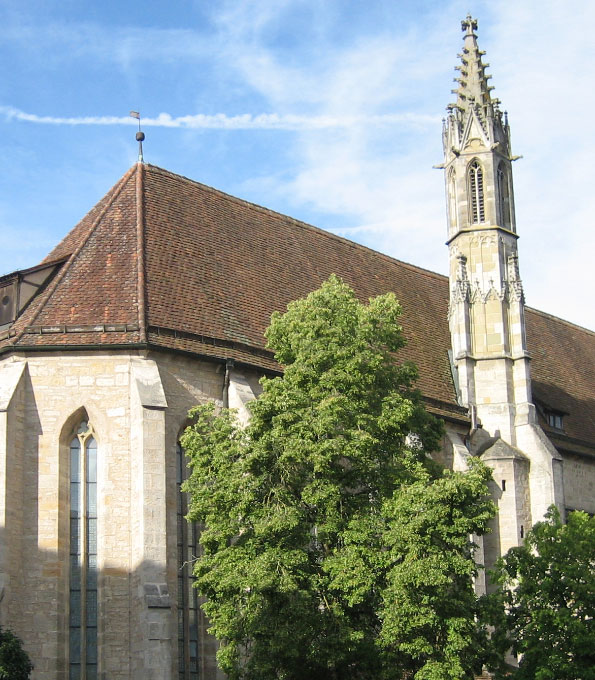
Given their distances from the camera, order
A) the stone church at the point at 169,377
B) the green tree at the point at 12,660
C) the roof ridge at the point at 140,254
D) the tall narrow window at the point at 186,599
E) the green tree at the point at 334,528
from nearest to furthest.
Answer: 1. the green tree at the point at 334,528
2. the green tree at the point at 12,660
3. the stone church at the point at 169,377
4. the tall narrow window at the point at 186,599
5. the roof ridge at the point at 140,254

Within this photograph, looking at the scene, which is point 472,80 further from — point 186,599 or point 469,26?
point 186,599

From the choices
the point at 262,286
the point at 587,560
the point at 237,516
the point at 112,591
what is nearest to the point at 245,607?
the point at 237,516

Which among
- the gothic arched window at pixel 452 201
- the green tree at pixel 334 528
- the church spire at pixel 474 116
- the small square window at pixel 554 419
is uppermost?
the church spire at pixel 474 116

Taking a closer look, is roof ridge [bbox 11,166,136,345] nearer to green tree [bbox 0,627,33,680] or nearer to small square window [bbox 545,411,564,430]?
green tree [bbox 0,627,33,680]

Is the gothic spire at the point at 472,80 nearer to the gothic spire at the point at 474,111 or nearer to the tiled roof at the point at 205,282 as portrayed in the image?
the gothic spire at the point at 474,111

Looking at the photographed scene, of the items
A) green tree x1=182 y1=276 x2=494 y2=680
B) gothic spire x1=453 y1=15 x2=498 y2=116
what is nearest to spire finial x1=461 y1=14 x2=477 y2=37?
gothic spire x1=453 y1=15 x2=498 y2=116

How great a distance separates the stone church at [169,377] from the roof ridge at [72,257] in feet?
0.17

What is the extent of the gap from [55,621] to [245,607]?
5.43 meters

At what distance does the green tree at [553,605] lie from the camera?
75.4 ft

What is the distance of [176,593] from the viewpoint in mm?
26969

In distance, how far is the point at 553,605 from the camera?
Answer: 24.0m

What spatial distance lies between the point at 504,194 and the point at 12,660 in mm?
20895

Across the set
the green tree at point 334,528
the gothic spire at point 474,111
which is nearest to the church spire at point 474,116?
the gothic spire at point 474,111

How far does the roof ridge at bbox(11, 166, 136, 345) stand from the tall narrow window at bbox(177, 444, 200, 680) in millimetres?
4262
